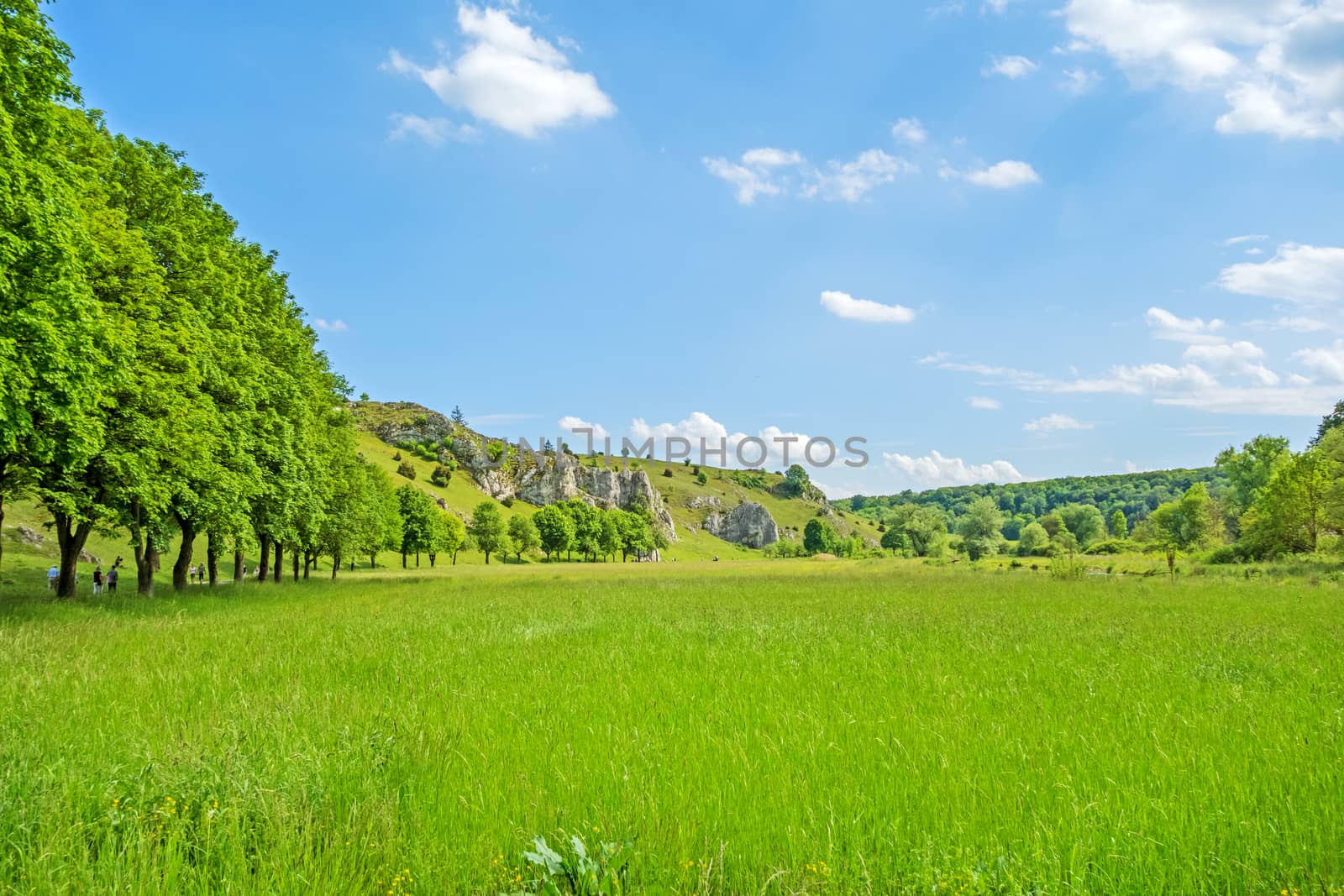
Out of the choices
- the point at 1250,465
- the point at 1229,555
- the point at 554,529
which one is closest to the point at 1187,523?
the point at 1250,465

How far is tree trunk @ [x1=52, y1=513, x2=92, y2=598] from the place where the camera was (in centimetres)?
2030

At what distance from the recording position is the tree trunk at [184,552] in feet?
80.9

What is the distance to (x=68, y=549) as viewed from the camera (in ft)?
68.7

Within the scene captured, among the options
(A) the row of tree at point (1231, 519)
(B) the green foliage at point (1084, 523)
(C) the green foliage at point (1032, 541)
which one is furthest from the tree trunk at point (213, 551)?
(B) the green foliage at point (1084, 523)

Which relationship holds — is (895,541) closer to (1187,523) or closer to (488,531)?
(1187,523)

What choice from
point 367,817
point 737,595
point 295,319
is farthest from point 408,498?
point 367,817

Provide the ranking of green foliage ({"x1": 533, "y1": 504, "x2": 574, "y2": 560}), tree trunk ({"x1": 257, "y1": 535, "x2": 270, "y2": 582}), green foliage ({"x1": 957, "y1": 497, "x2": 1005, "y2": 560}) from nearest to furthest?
tree trunk ({"x1": 257, "y1": 535, "x2": 270, "y2": 582})
green foliage ({"x1": 957, "y1": 497, "x2": 1005, "y2": 560})
green foliage ({"x1": 533, "y1": 504, "x2": 574, "y2": 560})

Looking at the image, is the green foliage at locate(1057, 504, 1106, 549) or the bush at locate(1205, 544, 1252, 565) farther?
the green foliage at locate(1057, 504, 1106, 549)

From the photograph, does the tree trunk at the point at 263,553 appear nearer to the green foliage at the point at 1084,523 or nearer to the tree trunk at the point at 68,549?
the tree trunk at the point at 68,549

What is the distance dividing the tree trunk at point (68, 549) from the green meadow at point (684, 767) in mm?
11865

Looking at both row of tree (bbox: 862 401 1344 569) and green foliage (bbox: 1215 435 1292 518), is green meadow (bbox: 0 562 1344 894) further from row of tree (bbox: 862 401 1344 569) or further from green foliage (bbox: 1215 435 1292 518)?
green foliage (bbox: 1215 435 1292 518)

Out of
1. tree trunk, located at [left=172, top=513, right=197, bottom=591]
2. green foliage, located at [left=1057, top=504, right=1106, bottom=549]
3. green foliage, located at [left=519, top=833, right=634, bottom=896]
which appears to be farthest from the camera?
green foliage, located at [left=1057, top=504, right=1106, bottom=549]

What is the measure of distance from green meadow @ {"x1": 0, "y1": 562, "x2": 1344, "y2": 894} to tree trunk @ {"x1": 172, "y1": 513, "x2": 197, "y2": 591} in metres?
15.0

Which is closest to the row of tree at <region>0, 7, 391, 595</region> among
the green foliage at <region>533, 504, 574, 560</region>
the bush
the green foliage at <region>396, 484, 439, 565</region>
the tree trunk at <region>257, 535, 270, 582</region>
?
the tree trunk at <region>257, 535, 270, 582</region>
